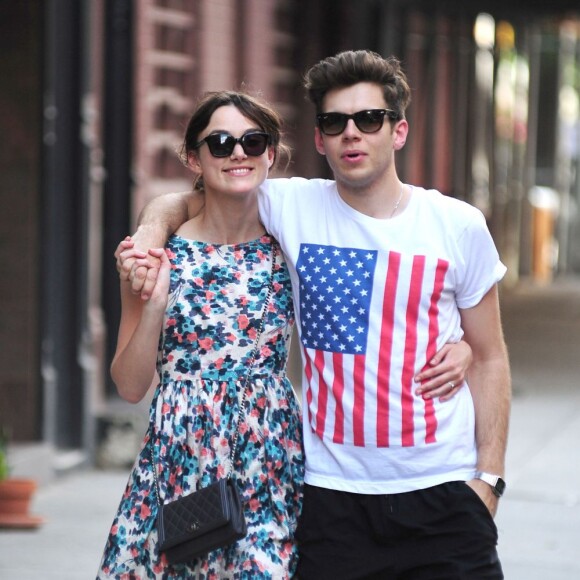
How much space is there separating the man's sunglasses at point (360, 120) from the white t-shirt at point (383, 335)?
0.21 metres

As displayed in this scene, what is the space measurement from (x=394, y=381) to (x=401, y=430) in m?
0.13

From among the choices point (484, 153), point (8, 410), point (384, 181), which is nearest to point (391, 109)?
point (384, 181)

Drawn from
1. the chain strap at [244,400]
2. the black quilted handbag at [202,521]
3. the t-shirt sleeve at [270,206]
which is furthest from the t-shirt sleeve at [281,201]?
the black quilted handbag at [202,521]

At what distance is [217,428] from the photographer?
3684 mm

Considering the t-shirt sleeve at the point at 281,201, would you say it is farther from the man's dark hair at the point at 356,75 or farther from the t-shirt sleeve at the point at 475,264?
the t-shirt sleeve at the point at 475,264

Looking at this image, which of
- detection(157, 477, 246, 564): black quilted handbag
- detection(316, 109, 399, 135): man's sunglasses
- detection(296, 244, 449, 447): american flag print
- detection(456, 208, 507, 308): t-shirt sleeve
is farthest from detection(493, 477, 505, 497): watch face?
detection(316, 109, 399, 135): man's sunglasses

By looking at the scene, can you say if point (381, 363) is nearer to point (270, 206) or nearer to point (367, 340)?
point (367, 340)

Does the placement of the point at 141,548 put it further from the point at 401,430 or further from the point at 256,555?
the point at 401,430

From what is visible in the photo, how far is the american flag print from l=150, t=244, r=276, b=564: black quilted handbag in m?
0.26

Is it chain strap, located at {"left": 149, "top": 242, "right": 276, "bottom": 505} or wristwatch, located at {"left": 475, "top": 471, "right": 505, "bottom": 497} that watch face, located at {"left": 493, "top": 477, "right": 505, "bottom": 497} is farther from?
chain strap, located at {"left": 149, "top": 242, "right": 276, "bottom": 505}

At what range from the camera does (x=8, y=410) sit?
8.19 meters

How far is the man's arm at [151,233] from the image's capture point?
3.64 meters

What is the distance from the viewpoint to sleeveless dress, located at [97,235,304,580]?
369cm

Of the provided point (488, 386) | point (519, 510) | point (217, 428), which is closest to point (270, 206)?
point (217, 428)
